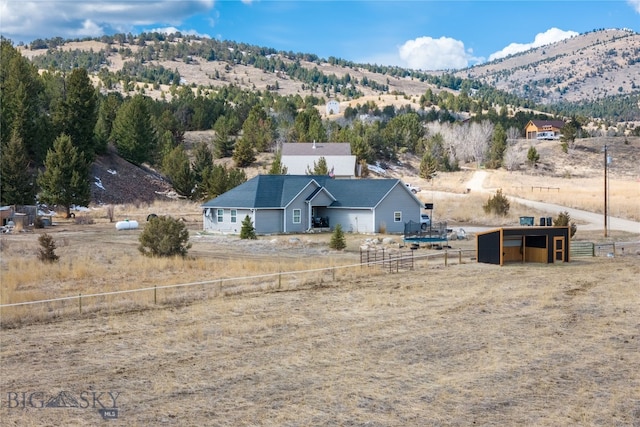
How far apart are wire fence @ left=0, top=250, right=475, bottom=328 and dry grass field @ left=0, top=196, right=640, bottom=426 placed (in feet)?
0.30

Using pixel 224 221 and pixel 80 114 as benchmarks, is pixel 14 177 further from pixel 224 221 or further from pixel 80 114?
pixel 224 221

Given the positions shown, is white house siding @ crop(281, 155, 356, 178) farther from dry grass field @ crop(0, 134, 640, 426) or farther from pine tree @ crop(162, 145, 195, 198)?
dry grass field @ crop(0, 134, 640, 426)

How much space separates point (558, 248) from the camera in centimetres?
3434

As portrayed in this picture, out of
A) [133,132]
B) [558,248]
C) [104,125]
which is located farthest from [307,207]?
[104,125]

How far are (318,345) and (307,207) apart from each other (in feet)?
102

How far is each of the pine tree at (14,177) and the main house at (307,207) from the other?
16.9 meters

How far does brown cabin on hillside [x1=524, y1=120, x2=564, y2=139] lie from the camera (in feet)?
484

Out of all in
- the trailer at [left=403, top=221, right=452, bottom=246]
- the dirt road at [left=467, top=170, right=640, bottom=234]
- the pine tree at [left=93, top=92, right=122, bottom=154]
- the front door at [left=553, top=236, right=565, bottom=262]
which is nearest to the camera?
the front door at [left=553, top=236, right=565, bottom=262]

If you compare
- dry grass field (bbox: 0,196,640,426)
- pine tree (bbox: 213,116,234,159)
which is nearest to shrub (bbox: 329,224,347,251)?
dry grass field (bbox: 0,196,640,426)

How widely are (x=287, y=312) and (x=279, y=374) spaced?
256 inches

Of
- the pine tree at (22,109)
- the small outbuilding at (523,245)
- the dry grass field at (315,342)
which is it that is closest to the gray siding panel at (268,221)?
the dry grass field at (315,342)

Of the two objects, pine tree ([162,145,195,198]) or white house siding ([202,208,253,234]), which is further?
pine tree ([162,145,195,198])

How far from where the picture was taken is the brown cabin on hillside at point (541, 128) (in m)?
148

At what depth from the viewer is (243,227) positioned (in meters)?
43.6
